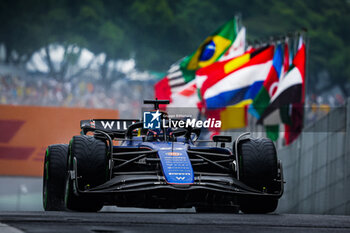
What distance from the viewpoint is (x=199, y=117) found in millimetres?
17188

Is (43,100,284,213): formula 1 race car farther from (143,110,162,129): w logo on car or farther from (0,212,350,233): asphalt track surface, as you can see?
(0,212,350,233): asphalt track surface

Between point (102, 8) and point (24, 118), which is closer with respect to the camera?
point (24, 118)

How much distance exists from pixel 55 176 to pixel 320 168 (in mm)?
4592

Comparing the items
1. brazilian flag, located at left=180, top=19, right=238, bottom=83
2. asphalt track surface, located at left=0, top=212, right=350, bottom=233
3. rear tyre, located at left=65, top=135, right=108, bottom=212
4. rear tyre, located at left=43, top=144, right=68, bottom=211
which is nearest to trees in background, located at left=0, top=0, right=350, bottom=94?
brazilian flag, located at left=180, top=19, right=238, bottom=83

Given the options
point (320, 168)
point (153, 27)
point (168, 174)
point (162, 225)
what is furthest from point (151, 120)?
point (153, 27)

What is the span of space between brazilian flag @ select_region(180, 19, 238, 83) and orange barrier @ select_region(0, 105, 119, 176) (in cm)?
637

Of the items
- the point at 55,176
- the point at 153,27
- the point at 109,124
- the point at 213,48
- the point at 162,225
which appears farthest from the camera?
the point at 153,27

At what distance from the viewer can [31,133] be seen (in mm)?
17797

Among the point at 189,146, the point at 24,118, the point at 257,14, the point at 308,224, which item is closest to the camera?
the point at 308,224

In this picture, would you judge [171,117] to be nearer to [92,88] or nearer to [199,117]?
[199,117]

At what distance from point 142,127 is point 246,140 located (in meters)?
1.79

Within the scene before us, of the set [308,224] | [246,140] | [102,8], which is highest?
[102,8]

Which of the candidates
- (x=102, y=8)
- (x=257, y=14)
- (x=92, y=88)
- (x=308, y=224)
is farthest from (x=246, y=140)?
(x=257, y=14)

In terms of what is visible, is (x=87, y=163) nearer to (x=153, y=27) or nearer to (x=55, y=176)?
(x=55, y=176)
